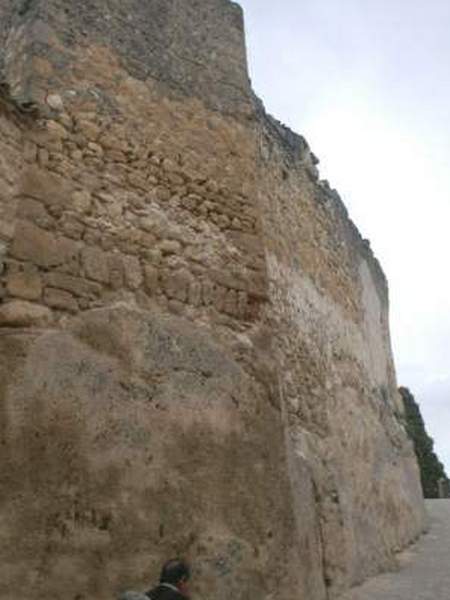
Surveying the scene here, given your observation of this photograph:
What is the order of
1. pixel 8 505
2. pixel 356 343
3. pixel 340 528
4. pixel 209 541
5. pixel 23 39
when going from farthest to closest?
1. pixel 356 343
2. pixel 340 528
3. pixel 23 39
4. pixel 209 541
5. pixel 8 505

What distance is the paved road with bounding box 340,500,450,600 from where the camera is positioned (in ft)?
20.7

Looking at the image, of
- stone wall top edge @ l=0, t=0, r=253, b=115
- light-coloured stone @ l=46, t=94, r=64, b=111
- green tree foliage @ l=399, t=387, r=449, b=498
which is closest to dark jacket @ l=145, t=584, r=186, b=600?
light-coloured stone @ l=46, t=94, r=64, b=111

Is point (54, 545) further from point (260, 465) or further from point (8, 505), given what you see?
point (260, 465)

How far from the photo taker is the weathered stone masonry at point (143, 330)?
3828 millimetres

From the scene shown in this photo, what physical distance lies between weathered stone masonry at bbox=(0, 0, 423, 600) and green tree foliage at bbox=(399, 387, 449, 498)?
11.7m

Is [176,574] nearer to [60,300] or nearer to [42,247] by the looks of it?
[60,300]

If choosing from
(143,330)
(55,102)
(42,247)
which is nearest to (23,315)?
(42,247)

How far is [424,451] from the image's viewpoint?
1766 centimetres

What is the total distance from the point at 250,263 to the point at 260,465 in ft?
4.97

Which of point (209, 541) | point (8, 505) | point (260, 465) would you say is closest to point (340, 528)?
point (260, 465)

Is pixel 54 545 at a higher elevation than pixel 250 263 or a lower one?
lower

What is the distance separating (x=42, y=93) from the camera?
454cm

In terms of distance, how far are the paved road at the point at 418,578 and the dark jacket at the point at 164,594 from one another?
120 inches

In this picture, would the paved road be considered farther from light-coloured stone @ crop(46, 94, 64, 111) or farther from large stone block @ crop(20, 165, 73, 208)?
light-coloured stone @ crop(46, 94, 64, 111)
